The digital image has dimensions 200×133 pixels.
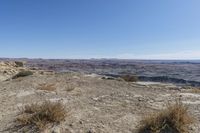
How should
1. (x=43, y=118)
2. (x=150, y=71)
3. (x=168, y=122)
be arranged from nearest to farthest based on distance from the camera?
(x=168, y=122), (x=43, y=118), (x=150, y=71)

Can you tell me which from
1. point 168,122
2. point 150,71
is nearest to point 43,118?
point 168,122

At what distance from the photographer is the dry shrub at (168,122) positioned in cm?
727

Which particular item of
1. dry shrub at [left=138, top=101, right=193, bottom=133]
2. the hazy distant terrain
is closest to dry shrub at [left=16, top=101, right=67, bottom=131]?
dry shrub at [left=138, top=101, right=193, bottom=133]

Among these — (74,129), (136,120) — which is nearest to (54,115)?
(74,129)

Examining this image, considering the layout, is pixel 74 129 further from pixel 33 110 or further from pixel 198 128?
pixel 198 128

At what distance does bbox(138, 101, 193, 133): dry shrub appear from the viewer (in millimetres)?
7266

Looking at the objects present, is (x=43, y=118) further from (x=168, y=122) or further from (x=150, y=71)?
(x=150, y=71)

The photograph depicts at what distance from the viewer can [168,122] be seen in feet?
24.5

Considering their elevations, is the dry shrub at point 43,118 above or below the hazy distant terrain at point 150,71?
above

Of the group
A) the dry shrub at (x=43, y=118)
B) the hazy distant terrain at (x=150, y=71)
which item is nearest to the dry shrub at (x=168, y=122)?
the dry shrub at (x=43, y=118)

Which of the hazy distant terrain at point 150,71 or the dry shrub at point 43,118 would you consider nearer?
the dry shrub at point 43,118

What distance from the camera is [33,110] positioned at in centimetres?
860

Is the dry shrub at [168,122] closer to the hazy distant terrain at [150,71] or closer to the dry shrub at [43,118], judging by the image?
the dry shrub at [43,118]

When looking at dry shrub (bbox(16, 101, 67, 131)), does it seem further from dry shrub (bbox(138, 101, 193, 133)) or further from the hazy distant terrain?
the hazy distant terrain
